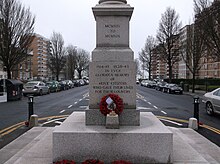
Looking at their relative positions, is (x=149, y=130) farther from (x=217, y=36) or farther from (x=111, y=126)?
(x=217, y=36)

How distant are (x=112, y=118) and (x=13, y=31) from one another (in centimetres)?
2563

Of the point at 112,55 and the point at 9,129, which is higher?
the point at 112,55

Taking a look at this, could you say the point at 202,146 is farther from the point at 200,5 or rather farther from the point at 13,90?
the point at 200,5

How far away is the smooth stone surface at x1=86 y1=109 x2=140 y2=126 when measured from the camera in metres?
5.77

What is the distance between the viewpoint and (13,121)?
1107cm

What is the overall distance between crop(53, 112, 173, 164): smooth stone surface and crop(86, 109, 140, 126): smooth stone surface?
0.76 m

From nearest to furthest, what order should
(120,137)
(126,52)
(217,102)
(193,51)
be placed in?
(120,137) → (126,52) → (217,102) → (193,51)

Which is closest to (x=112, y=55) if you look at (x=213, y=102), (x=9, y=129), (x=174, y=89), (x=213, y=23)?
(x=9, y=129)

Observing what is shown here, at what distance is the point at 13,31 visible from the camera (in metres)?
27.7

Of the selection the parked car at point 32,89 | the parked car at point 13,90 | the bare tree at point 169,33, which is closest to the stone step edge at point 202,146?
the parked car at point 13,90

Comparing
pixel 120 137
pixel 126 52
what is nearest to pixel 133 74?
pixel 126 52

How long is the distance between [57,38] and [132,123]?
57.8 meters

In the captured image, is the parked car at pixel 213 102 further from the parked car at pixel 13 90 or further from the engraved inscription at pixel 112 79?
the parked car at pixel 13 90

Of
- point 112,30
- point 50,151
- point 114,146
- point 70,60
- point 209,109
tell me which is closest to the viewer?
point 114,146
